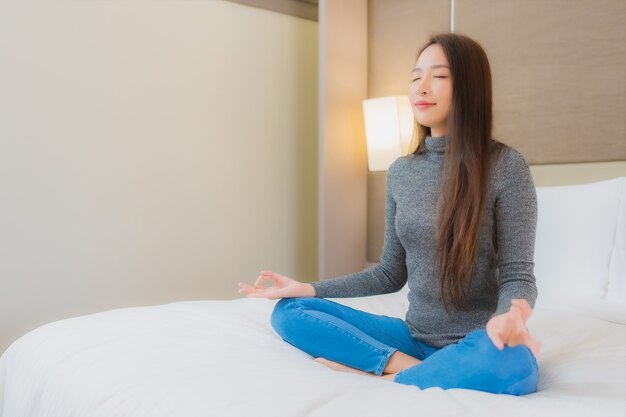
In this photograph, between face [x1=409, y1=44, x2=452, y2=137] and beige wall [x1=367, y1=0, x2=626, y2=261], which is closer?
face [x1=409, y1=44, x2=452, y2=137]

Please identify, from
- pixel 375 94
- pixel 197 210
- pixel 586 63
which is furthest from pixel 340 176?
pixel 586 63

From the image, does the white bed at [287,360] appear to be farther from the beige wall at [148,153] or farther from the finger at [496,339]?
the beige wall at [148,153]

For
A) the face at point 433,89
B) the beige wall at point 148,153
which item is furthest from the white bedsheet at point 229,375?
the beige wall at point 148,153

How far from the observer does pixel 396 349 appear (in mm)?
1446

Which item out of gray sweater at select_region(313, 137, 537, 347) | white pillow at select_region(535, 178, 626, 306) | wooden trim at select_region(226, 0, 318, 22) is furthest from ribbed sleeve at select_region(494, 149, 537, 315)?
wooden trim at select_region(226, 0, 318, 22)

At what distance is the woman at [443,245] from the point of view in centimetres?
141

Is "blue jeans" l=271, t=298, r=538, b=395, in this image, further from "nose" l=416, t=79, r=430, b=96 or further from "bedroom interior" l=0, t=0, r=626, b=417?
"nose" l=416, t=79, r=430, b=96

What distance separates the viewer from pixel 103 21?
107 inches

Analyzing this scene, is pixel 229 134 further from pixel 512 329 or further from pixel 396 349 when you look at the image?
pixel 512 329

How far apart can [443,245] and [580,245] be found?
82 cm

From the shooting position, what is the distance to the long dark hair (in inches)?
56.2

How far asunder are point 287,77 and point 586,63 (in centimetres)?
154

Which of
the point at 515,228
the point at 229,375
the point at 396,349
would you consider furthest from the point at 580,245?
the point at 229,375

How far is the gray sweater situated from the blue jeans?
87mm
